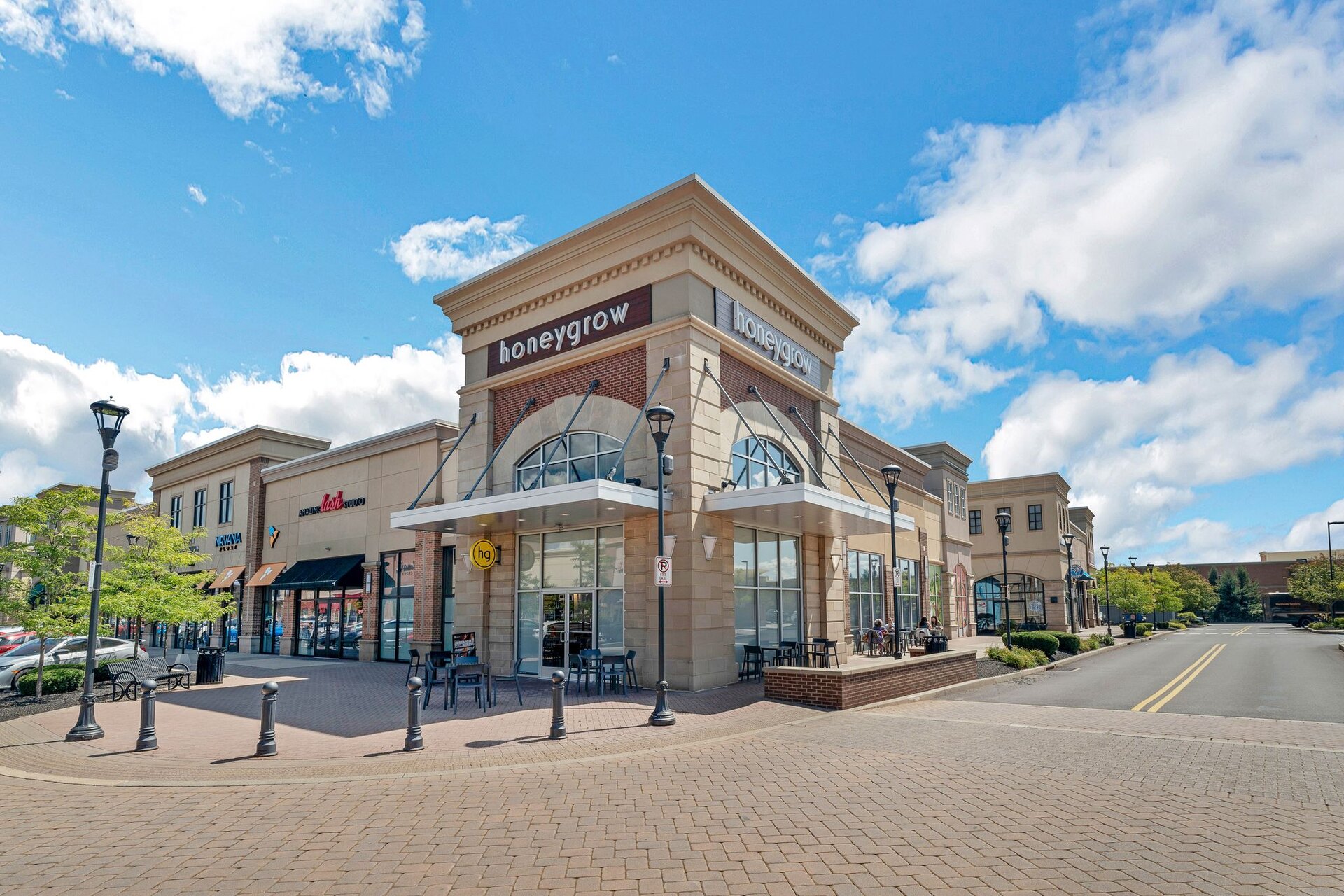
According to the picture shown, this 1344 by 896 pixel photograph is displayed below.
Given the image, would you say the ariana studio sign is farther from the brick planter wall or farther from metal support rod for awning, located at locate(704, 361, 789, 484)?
the brick planter wall

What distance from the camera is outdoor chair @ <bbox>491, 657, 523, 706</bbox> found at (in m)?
15.8

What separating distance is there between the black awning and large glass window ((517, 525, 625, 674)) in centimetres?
1115

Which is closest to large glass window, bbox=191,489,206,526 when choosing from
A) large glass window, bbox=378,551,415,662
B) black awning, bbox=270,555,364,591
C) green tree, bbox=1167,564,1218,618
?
black awning, bbox=270,555,364,591

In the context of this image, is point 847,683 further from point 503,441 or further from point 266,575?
point 266,575

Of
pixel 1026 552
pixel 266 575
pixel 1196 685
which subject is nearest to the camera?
pixel 1196 685

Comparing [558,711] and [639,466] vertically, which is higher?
[639,466]

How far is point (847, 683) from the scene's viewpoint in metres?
14.3

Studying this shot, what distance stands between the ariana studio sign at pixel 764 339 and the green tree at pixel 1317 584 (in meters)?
63.9

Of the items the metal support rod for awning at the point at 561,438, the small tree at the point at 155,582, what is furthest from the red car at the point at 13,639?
the metal support rod for awning at the point at 561,438

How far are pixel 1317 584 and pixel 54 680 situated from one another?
88.5 meters

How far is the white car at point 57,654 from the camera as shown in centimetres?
2038

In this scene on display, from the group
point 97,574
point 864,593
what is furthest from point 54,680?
point 864,593

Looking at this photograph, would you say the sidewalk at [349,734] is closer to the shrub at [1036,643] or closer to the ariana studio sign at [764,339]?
the ariana studio sign at [764,339]

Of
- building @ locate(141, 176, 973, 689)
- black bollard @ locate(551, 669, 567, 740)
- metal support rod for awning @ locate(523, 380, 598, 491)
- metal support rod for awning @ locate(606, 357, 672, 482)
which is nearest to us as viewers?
black bollard @ locate(551, 669, 567, 740)
